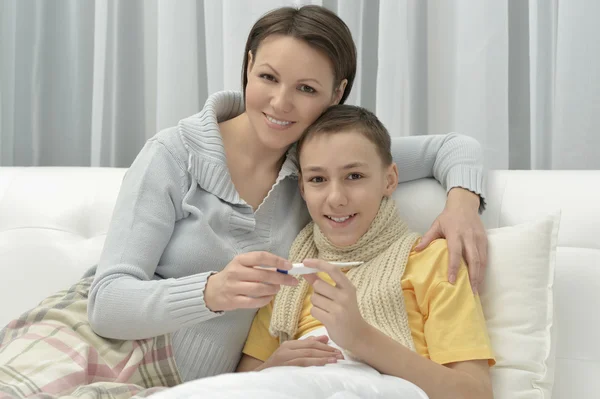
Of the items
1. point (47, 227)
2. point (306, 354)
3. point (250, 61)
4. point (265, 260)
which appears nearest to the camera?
point (265, 260)

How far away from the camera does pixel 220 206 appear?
1.35 meters

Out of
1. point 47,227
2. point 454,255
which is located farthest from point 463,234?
point 47,227

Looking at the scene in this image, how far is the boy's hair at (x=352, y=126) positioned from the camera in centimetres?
133

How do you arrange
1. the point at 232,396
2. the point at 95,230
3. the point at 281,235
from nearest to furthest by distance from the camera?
the point at 232,396 < the point at 281,235 < the point at 95,230

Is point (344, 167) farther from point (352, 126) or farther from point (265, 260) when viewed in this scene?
point (265, 260)

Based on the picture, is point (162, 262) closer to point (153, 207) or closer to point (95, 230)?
point (153, 207)

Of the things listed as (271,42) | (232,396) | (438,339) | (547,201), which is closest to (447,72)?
(547,201)

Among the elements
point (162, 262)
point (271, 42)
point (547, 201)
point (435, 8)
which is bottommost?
point (162, 262)

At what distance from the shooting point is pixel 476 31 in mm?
1795

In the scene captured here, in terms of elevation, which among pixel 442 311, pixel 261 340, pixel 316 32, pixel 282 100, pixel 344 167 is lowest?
pixel 261 340

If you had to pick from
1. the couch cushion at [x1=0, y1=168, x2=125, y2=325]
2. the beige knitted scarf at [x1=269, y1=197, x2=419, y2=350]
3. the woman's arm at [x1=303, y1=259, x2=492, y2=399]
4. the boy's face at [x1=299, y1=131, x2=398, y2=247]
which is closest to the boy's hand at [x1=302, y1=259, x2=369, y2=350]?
the woman's arm at [x1=303, y1=259, x2=492, y2=399]

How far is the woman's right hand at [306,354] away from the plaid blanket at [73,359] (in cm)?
20

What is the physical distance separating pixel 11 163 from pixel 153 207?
1.17 m

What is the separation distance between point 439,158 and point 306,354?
22.1 inches
